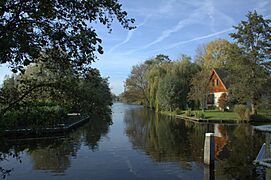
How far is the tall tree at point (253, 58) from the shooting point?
32.6 meters

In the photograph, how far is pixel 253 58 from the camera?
3334cm

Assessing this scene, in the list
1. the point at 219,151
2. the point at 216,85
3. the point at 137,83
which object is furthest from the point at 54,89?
the point at 137,83

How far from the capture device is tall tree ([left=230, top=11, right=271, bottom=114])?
32.6 metres

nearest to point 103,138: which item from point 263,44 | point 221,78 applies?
point 263,44

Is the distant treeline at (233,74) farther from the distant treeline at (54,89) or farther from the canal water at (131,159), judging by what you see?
the distant treeline at (54,89)

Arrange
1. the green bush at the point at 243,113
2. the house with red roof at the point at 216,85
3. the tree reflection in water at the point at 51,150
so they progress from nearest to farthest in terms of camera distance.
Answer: the tree reflection in water at the point at 51,150 < the green bush at the point at 243,113 < the house with red roof at the point at 216,85

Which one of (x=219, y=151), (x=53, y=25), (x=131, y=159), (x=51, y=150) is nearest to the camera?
(x=53, y=25)

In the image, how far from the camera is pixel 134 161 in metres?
13.7

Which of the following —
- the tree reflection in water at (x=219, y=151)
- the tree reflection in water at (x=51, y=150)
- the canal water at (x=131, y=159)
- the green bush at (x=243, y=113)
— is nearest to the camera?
the canal water at (x=131, y=159)

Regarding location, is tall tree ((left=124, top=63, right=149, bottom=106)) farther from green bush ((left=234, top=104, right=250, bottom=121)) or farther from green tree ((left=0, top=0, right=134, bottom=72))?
green tree ((left=0, top=0, right=134, bottom=72))

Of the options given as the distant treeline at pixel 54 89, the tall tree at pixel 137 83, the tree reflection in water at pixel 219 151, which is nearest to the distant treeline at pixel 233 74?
the tree reflection in water at pixel 219 151

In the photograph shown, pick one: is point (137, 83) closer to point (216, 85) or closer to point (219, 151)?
point (216, 85)

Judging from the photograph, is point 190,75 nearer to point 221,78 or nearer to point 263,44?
point 221,78

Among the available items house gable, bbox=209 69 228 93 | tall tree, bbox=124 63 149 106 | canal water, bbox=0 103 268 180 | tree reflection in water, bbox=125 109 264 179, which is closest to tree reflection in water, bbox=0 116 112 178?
canal water, bbox=0 103 268 180
